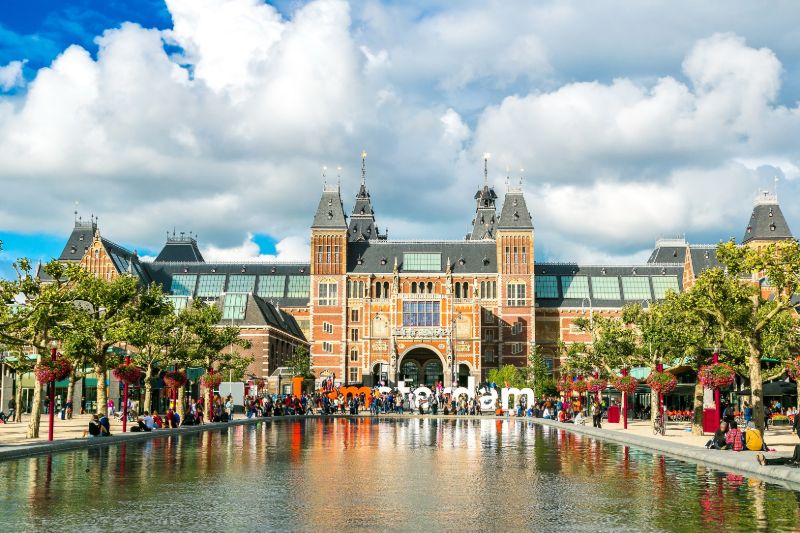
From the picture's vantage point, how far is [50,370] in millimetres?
35969

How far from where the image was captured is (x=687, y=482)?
22.6m

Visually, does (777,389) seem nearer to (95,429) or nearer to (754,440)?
(754,440)

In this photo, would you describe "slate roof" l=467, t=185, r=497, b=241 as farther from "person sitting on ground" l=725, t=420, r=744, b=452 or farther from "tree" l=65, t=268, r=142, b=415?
"person sitting on ground" l=725, t=420, r=744, b=452

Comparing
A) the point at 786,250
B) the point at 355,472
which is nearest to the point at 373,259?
the point at 786,250

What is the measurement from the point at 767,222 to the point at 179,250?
83.3 metres

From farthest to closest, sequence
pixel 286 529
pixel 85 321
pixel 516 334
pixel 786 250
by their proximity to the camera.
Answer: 1. pixel 516 334
2. pixel 85 321
3. pixel 786 250
4. pixel 286 529

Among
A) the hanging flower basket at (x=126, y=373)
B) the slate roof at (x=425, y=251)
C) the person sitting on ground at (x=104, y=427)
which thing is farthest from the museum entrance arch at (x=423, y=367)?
the person sitting on ground at (x=104, y=427)

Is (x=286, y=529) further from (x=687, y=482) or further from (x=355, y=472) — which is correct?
(x=687, y=482)

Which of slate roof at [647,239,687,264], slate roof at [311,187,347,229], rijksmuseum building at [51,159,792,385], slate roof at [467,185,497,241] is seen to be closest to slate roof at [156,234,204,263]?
rijksmuseum building at [51,159,792,385]

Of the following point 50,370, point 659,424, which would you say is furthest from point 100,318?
point 659,424

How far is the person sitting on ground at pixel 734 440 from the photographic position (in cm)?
3117

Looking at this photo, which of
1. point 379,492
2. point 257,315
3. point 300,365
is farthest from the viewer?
point 257,315

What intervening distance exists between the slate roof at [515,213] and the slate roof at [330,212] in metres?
21.1

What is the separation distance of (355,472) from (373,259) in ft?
318
